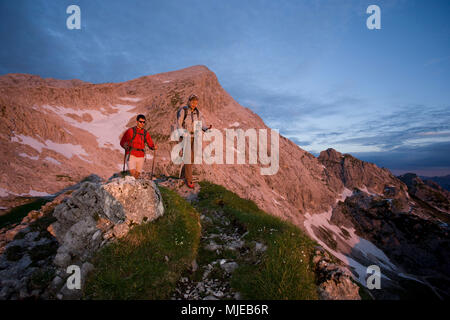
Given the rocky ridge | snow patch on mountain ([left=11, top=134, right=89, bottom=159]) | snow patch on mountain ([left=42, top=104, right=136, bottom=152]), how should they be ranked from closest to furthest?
the rocky ridge → snow patch on mountain ([left=11, top=134, right=89, bottom=159]) → snow patch on mountain ([left=42, top=104, right=136, bottom=152])

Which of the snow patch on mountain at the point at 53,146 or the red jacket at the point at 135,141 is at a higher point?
the snow patch on mountain at the point at 53,146

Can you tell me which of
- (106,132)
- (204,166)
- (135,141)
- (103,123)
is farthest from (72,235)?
(103,123)

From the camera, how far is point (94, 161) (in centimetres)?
3841

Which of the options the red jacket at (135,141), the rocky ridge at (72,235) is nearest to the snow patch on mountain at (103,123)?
the red jacket at (135,141)

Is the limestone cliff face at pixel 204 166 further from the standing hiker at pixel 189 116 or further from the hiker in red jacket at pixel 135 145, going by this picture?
the hiker in red jacket at pixel 135 145

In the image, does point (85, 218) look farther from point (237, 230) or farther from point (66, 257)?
point (237, 230)

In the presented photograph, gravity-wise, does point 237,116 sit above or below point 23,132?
above

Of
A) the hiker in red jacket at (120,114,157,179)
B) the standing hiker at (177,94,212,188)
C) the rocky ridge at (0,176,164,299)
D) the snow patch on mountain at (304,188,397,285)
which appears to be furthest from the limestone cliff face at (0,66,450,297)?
the rocky ridge at (0,176,164,299)

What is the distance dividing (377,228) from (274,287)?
15766cm

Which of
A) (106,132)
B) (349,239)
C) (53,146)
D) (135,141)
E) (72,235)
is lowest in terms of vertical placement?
(349,239)

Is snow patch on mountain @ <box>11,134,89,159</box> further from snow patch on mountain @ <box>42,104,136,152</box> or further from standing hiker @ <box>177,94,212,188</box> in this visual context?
standing hiker @ <box>177,94,212,188</box>

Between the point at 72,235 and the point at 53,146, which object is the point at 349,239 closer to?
the point at 72,235

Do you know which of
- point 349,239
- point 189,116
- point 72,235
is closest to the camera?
point 72,235
